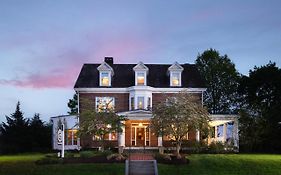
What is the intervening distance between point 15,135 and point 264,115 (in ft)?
89.3

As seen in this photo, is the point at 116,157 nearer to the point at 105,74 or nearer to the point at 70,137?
the point at 70,137

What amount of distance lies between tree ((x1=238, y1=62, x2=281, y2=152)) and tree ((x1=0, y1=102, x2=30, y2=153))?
23.8 meters

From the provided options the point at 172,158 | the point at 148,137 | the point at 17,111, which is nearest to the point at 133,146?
the point at 148,137

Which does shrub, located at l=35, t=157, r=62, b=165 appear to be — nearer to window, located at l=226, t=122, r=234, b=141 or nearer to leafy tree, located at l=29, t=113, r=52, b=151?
leafy tree, located at l=29, t=113, r=52, b=151

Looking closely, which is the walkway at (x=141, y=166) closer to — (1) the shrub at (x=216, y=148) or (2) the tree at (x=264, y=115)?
(1) the shrub at (x=216, y=148)

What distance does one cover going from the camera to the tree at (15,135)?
49.3m

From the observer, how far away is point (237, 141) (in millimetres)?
45156

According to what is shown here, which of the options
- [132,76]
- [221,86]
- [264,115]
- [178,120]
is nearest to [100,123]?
[178,120]

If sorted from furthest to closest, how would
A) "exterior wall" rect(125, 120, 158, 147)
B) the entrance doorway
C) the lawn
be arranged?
the entrance doorway < "exterior wall" rect(125, 120, 158, 147) < the lawn

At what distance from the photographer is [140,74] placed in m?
49.2

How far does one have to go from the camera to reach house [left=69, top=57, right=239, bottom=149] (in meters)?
47.1

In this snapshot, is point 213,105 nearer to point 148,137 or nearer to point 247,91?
point 247,91

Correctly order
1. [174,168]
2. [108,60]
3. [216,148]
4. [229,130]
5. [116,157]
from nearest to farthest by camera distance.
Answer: [174,168] < [116,157] < [216,148] < [229,130] < [108,60]

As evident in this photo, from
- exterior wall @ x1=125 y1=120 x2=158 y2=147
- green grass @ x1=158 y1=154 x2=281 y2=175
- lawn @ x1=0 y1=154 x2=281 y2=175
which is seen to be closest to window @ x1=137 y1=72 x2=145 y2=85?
exterior wall @ x1=125 y1=120 x2=158 y2=147
